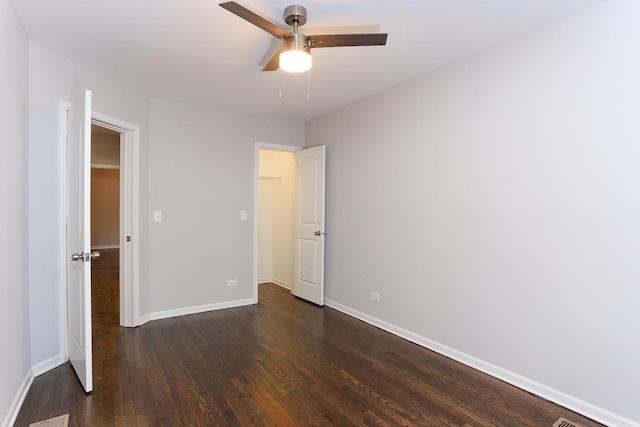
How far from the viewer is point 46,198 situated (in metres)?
2.58

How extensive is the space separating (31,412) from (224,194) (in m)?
2.70

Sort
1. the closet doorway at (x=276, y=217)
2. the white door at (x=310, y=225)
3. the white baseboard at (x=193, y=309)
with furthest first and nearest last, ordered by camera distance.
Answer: the closet doorway at (x=276, y=217) < the white door at (x=310, y=225) < the white baseboard at (x=193, y=309)

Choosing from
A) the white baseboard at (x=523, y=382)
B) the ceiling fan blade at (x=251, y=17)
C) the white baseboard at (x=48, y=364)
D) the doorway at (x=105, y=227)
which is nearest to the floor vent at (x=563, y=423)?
the white baseboard at (x=523, y=382)

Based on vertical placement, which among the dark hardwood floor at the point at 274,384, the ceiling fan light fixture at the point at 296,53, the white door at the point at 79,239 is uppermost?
the ceiling fan light fixture at the point at 296,53

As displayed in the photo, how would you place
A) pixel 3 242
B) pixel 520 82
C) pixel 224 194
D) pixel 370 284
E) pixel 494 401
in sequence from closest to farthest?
1. pixel 3 242
2. pixel 494 401
3. pixel 520 82
4. pixel 370 284
5. pixel 224 194

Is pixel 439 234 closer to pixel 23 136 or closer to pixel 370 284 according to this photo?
pixel 370 284

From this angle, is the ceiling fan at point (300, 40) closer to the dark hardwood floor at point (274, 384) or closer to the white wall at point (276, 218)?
the dark hardwood floor at point (274, 384)

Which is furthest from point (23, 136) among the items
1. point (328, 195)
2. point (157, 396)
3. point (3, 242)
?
point (328, 195)


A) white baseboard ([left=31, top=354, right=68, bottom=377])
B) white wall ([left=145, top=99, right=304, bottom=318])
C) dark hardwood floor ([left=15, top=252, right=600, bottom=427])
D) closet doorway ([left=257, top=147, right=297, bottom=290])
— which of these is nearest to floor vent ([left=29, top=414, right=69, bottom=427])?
dark hardwood floor ([left=15, top=252, right=600, bottom=427])

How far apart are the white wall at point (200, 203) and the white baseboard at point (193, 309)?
0.04 ft

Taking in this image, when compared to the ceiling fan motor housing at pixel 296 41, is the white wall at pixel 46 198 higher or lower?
lower

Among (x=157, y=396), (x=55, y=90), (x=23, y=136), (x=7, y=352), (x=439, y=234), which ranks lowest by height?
(x=157, y=396)

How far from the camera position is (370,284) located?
374cm

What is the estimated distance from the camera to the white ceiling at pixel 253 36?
6.75ft
